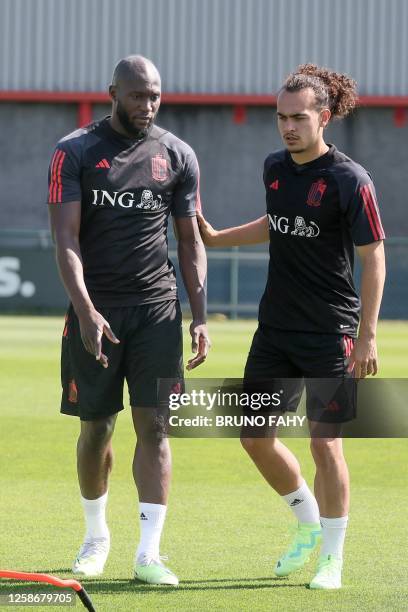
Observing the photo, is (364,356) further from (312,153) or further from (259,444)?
(312,153)

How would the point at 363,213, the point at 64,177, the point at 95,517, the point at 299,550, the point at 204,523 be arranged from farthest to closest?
the point at 204,523 → the point at 95,517 → the point at 299,550 → the point at 64,177 → the point at 363,213

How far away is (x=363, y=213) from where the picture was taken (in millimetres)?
5758

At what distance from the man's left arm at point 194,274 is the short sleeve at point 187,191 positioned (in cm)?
4

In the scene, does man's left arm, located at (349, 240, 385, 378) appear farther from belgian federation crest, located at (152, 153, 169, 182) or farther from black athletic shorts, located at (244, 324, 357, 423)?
belgian federation crest, located at (152, 153, 169, 182)

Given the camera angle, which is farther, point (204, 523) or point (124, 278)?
point (204, 523)

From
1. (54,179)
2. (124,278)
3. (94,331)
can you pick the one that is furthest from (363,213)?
(54,179)

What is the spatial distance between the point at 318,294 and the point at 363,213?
1.49 feet

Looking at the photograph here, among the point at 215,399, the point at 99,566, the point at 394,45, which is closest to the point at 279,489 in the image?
the point at 215,399

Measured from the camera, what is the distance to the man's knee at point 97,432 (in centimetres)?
621

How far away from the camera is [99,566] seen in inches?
241

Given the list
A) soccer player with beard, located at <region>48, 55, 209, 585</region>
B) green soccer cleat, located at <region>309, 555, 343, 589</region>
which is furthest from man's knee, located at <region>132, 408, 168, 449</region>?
green soccer cleat, located at <region>309, 555, 343, 589</region>

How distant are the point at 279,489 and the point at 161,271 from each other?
1.17m

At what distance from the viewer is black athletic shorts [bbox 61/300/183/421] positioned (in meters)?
6.12

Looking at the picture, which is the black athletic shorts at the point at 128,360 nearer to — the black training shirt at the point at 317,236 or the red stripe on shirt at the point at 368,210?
the black training shirt at the point at 317,236
